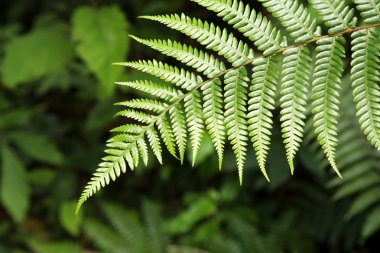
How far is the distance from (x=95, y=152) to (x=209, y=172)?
964mm

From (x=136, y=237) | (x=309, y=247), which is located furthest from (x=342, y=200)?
(x=136, y=237)

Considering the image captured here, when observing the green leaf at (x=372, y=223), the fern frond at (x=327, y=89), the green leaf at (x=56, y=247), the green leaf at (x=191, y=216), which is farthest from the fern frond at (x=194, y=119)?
the green leaf at (x=56, y=247)

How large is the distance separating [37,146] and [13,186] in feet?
1.10

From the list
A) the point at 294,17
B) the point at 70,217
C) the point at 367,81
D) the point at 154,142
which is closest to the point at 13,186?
the point at 70,217

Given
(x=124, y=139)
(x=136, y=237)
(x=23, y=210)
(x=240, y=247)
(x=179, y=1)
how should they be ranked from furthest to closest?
(x=179, y=1) → (x=23, y=210) → (x=136, y=237) → (x=240, y=247) → (x=124, y=139)

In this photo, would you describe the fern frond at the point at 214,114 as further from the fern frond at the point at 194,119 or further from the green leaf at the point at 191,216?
the green leaf at the point at 191,216

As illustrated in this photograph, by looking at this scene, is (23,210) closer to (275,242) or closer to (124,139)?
(275,242)

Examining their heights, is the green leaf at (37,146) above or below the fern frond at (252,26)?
below

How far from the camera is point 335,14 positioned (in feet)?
5.37

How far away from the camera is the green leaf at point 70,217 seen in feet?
11.1

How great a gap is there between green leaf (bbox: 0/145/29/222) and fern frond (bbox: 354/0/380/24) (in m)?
2.65

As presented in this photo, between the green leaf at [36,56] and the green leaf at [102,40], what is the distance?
349 mm

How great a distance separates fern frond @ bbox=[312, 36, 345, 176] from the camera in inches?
61.1

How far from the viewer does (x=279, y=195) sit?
3.66 m
